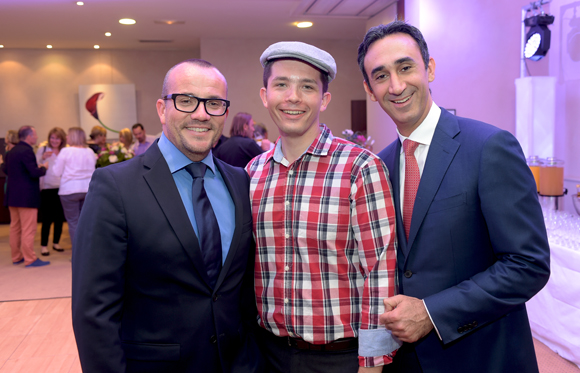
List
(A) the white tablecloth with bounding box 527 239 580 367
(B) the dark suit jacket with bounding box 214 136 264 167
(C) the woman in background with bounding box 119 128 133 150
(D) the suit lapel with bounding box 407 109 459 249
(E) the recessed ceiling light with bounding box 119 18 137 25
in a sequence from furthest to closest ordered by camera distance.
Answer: (C) the woman in background with bounding box 119 128 133 150
(E) the recessed ceiling light with bounding box 119 18 137 25
(B) the dark suit jacket with bounding box 214 136 264 167
(A) the white tablecloth with bounding box 527 239 580 367
(D) the suit lapel with bounding box 407 109 459 249

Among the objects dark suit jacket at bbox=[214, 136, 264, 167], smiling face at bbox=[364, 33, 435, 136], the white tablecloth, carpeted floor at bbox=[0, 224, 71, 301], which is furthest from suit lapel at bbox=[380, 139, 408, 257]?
carpeted floor at bbox=[0, 224, 71, 301]

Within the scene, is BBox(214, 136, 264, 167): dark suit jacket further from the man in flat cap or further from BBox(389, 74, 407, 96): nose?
BBox(389, 74, 407, 96): nose

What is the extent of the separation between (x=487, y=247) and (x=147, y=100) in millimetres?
10150

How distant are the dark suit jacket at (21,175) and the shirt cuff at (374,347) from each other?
18.6 feet

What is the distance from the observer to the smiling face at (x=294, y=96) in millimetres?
1557

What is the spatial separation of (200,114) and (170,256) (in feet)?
1.59

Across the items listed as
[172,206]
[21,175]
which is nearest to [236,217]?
[172,206]

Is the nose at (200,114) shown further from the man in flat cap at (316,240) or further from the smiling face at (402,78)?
the smiling face at (402,78)

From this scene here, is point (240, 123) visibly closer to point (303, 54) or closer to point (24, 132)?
point (24, 132)

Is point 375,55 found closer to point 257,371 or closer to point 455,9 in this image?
point 257,371

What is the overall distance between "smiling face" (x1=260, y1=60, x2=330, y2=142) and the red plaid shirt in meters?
0.09

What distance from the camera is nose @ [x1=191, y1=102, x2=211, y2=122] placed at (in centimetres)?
149

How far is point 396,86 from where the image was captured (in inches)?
59.0

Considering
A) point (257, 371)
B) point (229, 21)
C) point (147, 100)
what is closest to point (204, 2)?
point (229, 21)
